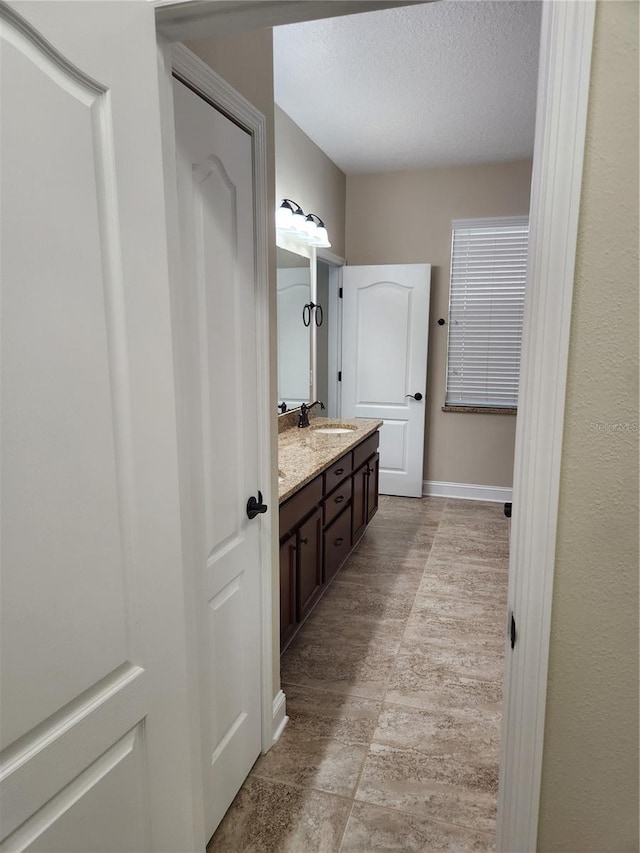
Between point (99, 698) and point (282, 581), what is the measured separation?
1404mm

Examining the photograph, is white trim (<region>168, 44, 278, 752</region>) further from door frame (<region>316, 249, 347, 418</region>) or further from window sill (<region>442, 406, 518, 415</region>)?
window sill (<region>442, 406, 518, 415</region>)

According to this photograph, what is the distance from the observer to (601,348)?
85 centimetres

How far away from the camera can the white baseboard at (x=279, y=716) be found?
78.7 inches

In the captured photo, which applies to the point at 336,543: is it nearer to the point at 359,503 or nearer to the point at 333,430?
the point at 359,503

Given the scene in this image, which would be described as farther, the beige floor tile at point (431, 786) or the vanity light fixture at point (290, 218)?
the vanity light fixture at point (290, 218)

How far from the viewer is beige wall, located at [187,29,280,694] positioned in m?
1.39

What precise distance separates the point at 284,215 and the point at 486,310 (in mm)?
2195

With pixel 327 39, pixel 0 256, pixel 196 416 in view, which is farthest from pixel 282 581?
pixel 327 39

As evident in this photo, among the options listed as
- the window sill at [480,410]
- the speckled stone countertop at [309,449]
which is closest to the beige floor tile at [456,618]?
the speckled stone countertop at [309,449]

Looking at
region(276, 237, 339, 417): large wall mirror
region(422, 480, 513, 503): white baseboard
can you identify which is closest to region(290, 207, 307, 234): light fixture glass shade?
region(276, 237, 339, 417): large wall mirror

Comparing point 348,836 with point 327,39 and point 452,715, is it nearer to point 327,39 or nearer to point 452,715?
point 452,715

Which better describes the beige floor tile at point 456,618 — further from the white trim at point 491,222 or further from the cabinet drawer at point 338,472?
the white trim at point 491,222

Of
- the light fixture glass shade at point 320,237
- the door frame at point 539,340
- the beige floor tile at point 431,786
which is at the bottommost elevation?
the beige floor tile at point 431,786

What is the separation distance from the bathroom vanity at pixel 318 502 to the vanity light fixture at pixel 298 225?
1.25m
